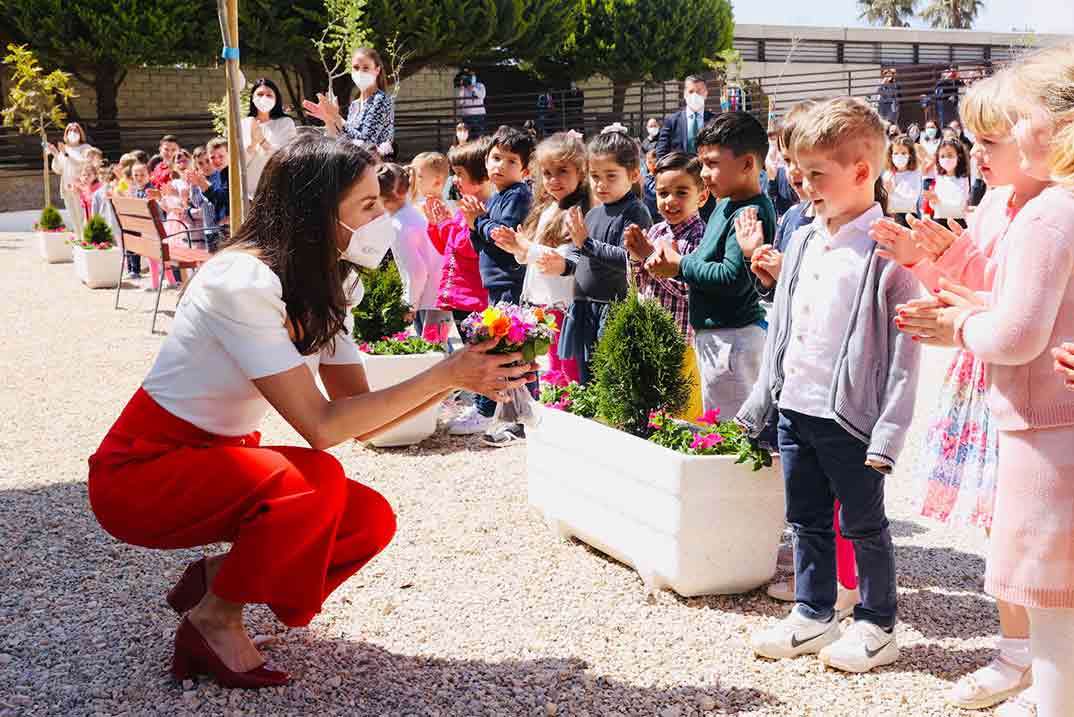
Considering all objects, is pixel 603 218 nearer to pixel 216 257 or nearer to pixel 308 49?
pixel 216 257

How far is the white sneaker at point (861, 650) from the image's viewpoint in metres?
3.19

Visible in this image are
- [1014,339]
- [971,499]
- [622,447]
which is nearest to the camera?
[1014,339]

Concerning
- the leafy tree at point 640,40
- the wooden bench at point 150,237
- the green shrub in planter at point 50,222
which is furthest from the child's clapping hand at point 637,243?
the leafy tree at point 640,40

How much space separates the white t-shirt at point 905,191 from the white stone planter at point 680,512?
9.66 meters

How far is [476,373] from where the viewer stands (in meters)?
2.97

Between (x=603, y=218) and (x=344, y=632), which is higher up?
(x=603, y=218)

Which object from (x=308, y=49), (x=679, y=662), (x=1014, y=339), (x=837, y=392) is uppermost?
(x=308, y=49)

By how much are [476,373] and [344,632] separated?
42.5 inches

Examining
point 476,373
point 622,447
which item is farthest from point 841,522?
point 476,373

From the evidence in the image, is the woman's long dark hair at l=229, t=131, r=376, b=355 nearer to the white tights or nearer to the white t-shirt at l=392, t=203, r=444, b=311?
the white tights

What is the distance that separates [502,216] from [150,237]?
6.00 m

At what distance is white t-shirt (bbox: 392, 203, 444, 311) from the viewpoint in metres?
6.55

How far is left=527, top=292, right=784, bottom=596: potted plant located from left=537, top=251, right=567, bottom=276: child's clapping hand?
2.57ft

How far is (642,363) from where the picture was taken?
13.0 ft
